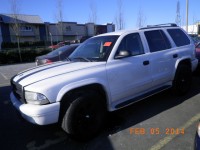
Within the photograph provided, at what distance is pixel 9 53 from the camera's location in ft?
64.5

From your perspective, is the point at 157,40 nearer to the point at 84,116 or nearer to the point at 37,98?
the point at 84,116

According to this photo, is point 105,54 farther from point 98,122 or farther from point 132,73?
point 98,122

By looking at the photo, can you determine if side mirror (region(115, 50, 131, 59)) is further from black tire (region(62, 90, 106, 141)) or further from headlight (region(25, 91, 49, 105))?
headlight (region(25, 91, 49, 105))

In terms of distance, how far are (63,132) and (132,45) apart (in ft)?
7.24

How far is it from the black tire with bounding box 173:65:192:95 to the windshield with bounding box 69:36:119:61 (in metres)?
2.09

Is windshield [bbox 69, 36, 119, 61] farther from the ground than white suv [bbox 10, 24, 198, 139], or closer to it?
farther from the ground

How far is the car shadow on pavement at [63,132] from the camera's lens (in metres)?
3.41

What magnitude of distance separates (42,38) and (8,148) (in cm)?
4637

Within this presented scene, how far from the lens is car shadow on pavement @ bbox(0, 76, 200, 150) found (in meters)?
3.41

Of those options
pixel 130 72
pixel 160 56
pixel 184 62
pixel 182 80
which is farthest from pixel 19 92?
pixel 184 62

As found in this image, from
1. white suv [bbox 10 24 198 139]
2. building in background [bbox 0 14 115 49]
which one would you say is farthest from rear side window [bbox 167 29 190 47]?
Result: building in background [bbox 0 14 115 49]

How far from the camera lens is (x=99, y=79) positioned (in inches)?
138

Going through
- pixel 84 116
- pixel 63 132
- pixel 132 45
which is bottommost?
pixel 63 132

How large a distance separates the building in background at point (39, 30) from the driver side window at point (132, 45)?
3748 cm
